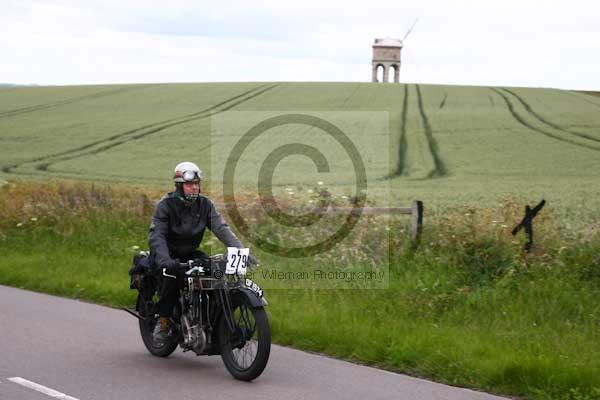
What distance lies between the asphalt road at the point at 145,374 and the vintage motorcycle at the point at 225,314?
20cm

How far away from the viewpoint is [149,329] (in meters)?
8.09

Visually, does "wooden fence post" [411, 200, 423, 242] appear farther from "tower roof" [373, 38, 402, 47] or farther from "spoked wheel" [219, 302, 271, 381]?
"tower roof" [373, 38, 402, 47]

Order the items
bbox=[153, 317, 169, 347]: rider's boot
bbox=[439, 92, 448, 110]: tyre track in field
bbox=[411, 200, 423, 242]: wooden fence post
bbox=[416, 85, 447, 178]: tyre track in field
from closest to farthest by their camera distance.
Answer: bbox=[153, 317, 169, 347]: rider's boot < bbox=[411, 200, 423, 242]: wooden fence post < bbox=[416, 85, 447, 178]: tyre track in field < bbox=[439, 92, 448, 110]: tyre track in field

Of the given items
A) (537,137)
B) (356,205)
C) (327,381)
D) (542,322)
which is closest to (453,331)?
(542,322)

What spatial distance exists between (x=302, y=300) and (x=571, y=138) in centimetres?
2871

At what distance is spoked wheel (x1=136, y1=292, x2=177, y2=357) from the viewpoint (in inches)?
308

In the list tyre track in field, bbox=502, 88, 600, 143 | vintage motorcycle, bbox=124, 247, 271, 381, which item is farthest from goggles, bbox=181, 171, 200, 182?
tyre track in field, bbox=502, 88, 600, 143

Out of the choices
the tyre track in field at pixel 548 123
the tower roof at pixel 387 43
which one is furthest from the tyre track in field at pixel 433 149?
the tower roof at pixel 387 43

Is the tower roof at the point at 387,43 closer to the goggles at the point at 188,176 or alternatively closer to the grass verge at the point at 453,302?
the grass verge at the point at 453,302

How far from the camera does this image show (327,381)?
22.2 ft

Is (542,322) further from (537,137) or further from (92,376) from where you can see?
(537,137)

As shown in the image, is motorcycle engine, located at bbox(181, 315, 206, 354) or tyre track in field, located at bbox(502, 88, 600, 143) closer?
motorcycle engine, located at bbox(181, 315, 206, 354)

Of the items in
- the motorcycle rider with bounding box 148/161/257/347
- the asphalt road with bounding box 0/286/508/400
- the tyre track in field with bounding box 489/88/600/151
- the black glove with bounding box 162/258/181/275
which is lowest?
→ the asphalt road with bounding box 0/286/508/400

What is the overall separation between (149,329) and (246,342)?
160cm
